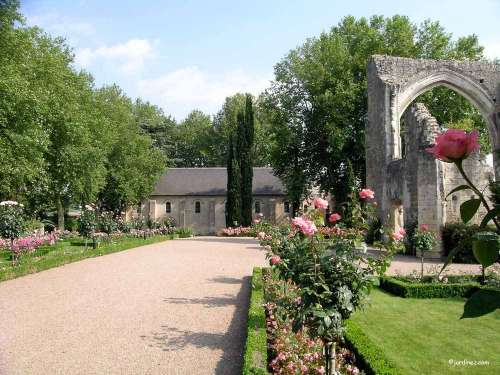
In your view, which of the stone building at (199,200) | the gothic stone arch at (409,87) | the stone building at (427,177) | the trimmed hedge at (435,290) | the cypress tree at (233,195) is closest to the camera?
the trimmed hedge at (435,290)

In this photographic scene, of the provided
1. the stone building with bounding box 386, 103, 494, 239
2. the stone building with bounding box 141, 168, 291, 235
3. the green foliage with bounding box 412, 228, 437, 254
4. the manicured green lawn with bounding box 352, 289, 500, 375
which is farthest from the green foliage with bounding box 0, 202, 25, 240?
the stone building with bounding box 141, 168, 291, 235

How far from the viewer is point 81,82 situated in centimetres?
2786

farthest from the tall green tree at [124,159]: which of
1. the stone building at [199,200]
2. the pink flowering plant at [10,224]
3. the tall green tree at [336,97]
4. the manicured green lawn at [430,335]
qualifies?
the manicured green lawn at [430,335]

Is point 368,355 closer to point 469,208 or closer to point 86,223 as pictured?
point 469,208

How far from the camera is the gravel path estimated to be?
18.3 feet

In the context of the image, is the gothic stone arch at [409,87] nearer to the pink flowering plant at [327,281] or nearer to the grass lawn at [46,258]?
the grass lawn at [46,258]

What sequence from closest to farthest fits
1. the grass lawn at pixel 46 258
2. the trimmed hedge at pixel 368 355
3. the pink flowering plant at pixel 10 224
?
1. the trimmed hedge at pixel 368 355
2. the grass lawn at pixel 46 258
3. the pink flowering plant at pixel 10 224

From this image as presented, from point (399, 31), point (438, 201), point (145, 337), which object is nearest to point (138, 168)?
point (399, 31)

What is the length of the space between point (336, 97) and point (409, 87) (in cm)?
463

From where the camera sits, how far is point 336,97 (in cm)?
2388

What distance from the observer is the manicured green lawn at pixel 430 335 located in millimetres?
5781

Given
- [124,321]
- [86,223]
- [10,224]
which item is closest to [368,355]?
[124,321]

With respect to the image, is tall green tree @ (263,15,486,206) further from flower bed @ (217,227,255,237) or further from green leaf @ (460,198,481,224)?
green leaf @ (460,198,481,224)

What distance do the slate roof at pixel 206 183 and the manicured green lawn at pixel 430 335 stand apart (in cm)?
3222
